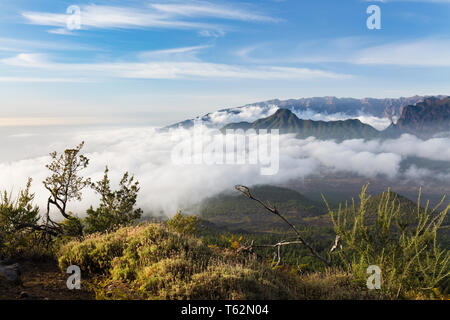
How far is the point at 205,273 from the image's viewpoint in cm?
821

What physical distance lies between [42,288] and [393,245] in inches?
484

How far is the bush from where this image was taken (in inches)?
368

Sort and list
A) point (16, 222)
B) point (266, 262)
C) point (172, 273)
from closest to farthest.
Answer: point (172, 273)
point (266, 262)
point (16, 222)

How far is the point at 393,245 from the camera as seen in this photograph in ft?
33.6

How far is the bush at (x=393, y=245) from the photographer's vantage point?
9359 mm

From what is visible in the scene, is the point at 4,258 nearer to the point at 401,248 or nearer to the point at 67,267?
the point at 67,267

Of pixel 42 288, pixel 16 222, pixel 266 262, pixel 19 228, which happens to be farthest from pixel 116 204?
pixel 266 262

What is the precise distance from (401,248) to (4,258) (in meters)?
16.6

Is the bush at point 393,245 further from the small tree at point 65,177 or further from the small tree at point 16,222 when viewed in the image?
the small tree at point 65,177

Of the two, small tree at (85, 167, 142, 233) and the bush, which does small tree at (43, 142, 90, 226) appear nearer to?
small tree at (85, 167, 142, 233)

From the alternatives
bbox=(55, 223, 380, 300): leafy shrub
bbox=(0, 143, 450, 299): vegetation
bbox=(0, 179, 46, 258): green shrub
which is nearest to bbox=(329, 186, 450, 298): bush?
bbox=(0, 143, 450, 299): vegetation

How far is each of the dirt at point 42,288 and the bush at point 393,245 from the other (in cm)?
887

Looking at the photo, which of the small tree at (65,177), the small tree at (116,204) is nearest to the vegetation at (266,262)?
the small tree at (65,177)

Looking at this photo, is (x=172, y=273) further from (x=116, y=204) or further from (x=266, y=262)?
(x=116, y=204)
